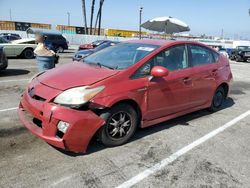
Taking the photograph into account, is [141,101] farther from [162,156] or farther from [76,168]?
[76,168]

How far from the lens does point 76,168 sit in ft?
11.5

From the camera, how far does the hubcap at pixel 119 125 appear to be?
4.00 meters

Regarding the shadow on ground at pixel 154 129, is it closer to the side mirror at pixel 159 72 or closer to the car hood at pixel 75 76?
the car hood at pixel 75 76

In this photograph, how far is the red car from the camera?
3.60m

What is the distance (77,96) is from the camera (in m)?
3.64

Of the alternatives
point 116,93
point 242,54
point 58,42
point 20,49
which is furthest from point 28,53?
point 242,54

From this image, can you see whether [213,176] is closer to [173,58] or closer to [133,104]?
[133,104]

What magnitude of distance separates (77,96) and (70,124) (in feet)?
1.23

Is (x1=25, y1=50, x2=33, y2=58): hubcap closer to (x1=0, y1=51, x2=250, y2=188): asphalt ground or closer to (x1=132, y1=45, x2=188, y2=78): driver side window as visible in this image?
(x1=0, y1=51, x2=250, y2=188): asphalt ground

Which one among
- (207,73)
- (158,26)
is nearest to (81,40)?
(158,26)

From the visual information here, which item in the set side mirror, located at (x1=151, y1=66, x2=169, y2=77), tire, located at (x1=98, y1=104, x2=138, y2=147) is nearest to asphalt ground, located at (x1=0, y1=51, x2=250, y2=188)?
tire, located at (x1=98, y1=104, x2=138, y2=147)

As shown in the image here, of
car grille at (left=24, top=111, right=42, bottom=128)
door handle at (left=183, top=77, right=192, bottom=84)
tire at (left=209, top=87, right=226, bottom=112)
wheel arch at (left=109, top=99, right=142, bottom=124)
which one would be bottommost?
tire at (left=209, top=87, right=226, bottom=112)

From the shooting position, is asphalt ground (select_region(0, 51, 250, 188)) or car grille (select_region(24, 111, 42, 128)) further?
car grille (select_region(24, 111, 42, 128))

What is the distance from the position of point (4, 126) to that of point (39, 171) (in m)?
1.77
